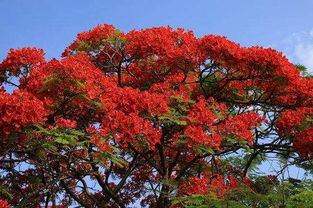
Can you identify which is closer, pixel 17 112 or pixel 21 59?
pixel 17 112

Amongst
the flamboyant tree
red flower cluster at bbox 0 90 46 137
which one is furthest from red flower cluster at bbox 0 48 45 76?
red flower cluster at bbox 0 90 46 137

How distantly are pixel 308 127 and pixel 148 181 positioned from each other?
5.87 meters

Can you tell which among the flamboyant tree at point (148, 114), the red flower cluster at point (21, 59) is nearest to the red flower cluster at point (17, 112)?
the flamboyant tree at point (148, 114)

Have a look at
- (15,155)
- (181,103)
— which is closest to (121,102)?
(181,103)

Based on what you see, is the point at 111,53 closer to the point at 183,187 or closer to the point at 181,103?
the point at 181,103

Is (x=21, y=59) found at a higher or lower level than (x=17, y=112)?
higher

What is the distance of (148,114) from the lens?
11.3 m

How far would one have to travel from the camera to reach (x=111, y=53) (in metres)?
15.1

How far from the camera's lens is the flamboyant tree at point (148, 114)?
10633 millimetres

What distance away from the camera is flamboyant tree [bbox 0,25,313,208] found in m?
10.6

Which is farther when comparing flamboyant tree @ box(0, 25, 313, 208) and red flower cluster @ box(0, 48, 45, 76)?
red flower cluster @ box(0, 48, 45, 76)

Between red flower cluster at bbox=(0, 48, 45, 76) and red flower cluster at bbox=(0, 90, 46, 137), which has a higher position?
red flower cluster at bbox=(0, 48, 45, 76)

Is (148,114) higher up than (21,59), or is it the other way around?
(21,59)

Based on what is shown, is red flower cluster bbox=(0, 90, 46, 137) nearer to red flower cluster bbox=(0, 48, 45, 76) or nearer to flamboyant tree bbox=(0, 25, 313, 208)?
flamboyant tree bbox=(0, 25, 313, 208)
